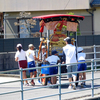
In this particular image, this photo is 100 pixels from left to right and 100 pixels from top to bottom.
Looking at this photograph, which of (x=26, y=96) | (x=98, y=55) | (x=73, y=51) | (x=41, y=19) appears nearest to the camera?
(x=26, y=96)

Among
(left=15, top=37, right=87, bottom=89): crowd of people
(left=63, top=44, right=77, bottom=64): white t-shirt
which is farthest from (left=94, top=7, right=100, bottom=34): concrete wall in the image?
(left=63, top=44, right=77, bottom=64): white t-shirt

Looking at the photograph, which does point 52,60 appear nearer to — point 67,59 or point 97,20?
point 67,59

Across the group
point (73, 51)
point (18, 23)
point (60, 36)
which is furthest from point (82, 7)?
point (73, 51)

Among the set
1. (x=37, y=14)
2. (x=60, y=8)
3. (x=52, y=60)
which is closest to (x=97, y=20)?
(x=60, y=8)


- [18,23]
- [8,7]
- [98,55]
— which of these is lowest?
[98,55]

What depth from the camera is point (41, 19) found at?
10.2 meters

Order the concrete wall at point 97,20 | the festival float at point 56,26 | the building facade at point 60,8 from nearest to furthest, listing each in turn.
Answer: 1. the festival float at point 56,26
2. the building facade at point 60,8
3. the concrete wall at point 97,20

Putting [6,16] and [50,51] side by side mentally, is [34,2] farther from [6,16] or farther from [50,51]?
[50,51]

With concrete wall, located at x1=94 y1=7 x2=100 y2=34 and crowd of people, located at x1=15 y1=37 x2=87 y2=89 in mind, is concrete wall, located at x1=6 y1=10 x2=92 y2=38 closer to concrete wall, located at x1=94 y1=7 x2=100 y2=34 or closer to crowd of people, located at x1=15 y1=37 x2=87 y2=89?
concrete wall, located at x1=94 y1=7 x2=100 y2=34

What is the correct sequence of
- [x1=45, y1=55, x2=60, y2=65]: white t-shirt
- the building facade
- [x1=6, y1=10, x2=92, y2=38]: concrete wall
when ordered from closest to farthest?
[x1=45, y1=55, x2=60, y2=65]: white t-shirt < the building facade < [x1=6, y1=10, x2=92, y2=38]: concrete wall

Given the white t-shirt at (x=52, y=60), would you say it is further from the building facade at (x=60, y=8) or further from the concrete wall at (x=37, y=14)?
the concrete wall at (x=37, y=14)

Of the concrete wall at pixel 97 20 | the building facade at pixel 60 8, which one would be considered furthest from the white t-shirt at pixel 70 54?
the concrete wall at pixel 97 20

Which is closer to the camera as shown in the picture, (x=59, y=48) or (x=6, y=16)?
(x=59, y=48)

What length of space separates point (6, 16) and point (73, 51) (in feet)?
52.9
